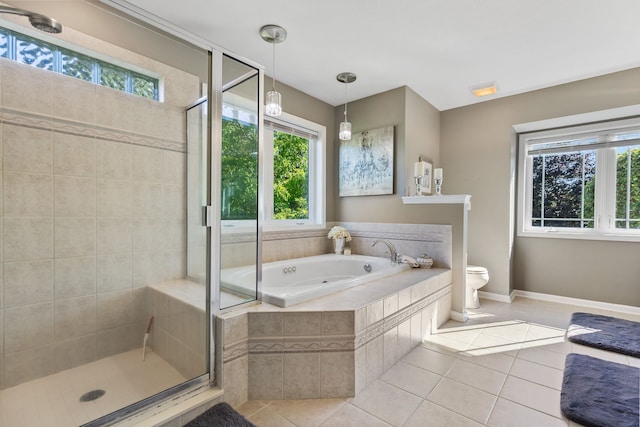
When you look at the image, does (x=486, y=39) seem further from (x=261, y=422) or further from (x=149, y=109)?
(x=261, y=422)

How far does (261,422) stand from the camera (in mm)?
1552

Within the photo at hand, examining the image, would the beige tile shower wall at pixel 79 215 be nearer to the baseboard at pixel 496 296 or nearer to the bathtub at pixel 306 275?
the bathtub at pixel 306 275

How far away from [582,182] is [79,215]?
485cm

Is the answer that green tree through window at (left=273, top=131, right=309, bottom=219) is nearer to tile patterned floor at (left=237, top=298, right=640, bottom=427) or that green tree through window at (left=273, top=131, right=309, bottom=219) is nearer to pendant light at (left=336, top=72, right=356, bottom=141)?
pendant light at (left=336, top=72, right=356, bottom=141)

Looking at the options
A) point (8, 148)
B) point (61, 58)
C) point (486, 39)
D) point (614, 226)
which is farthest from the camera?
point (614, 226)

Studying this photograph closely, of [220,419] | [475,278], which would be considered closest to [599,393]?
[475,278]

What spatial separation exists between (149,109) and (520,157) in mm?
4063

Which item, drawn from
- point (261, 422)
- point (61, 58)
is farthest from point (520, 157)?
point (61, 58)

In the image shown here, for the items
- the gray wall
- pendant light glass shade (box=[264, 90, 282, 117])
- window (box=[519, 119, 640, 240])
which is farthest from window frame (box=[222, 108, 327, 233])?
window (box=[519, 119, 640, 240])

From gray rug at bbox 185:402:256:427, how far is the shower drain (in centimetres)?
65

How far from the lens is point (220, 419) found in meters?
1.48

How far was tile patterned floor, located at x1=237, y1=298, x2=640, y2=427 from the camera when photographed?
5.17ft

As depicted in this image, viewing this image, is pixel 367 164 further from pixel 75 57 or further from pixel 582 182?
pixel 75 57

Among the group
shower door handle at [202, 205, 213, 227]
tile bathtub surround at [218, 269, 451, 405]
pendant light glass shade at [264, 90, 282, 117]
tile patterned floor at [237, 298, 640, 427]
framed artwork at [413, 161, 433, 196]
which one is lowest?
tile patterned floor at [237, 298, 640, 427]
